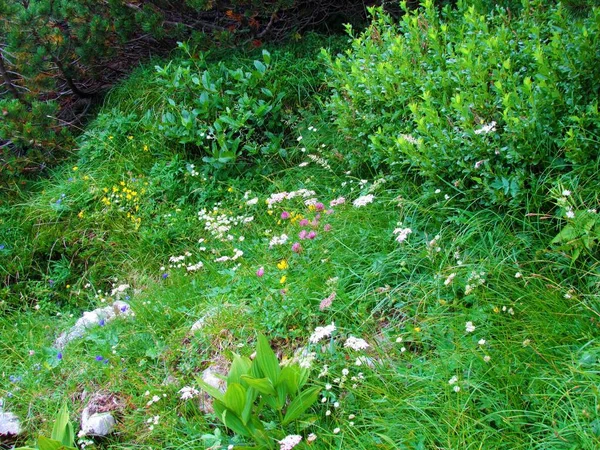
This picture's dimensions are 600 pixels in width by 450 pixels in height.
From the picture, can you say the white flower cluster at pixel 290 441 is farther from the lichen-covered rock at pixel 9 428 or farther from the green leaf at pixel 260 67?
the green leaf at pixel 260 67

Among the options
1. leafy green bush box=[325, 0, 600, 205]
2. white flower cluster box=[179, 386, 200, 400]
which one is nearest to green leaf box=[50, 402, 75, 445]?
white flower cluster box=[179, 386, 200, 400]

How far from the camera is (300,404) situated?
269 cm

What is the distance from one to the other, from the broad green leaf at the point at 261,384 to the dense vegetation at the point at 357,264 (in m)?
0.01

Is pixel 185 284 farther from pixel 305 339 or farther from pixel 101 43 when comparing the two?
pixel 101 43

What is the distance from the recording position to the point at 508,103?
10.2 ft

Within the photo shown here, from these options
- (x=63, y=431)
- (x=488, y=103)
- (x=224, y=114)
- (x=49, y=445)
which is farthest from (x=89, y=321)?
(x=488, y=103)

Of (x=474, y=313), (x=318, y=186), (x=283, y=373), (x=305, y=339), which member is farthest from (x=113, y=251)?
(x=474, y=313)

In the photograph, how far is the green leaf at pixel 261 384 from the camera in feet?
8.59

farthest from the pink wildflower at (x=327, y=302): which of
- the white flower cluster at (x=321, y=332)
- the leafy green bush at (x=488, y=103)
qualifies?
the leafy green bush at (x=488, y=103)

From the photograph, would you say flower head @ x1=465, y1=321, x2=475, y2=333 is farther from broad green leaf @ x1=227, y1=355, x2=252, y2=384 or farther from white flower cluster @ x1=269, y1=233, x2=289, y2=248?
white flower cluster @ x1=269, y1=233, x2=289, y2=248

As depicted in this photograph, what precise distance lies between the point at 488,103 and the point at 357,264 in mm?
1076

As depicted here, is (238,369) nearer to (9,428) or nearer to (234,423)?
(234,423)

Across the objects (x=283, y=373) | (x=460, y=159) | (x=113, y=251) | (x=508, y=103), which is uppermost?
(x=508, y=103)

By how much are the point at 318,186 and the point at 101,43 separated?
10.0 ft
